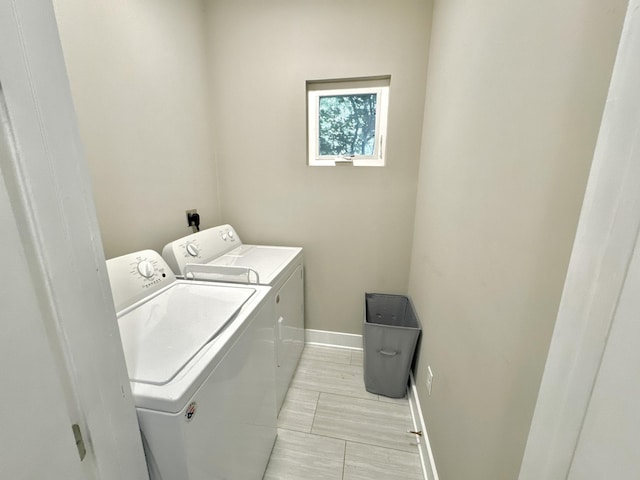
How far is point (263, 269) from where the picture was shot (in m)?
1.57

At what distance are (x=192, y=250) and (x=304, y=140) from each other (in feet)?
3.74

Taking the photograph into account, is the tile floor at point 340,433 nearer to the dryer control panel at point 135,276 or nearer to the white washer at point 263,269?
the white washer at point 263,269

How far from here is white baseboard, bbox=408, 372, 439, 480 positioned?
123 centimetres

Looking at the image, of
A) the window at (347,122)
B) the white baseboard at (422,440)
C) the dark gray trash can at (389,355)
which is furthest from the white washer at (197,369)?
the window at (347,122)

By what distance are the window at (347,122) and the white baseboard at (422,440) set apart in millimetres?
1627

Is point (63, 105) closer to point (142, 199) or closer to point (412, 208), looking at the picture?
point (142, 199)

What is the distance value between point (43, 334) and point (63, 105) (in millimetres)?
375

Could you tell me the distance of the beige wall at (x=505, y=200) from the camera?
1.69ft

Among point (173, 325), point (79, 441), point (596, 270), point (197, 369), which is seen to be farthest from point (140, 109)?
point (596, 270)

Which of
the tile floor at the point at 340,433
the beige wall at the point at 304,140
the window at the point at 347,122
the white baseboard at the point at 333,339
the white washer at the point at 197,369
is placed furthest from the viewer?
the white baseboard at the point at 333,339

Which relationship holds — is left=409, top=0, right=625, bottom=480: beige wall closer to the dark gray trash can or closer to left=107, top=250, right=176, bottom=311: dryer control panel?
the dark gray trash can

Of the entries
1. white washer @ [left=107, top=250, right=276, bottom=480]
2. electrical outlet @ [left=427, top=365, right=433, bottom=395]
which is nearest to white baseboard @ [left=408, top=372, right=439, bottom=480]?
electrical outlet @ [left=427, top=365, right=433, bottom=395]

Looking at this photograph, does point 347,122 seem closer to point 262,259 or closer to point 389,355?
point 262,259

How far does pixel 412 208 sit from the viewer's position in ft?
6.36
